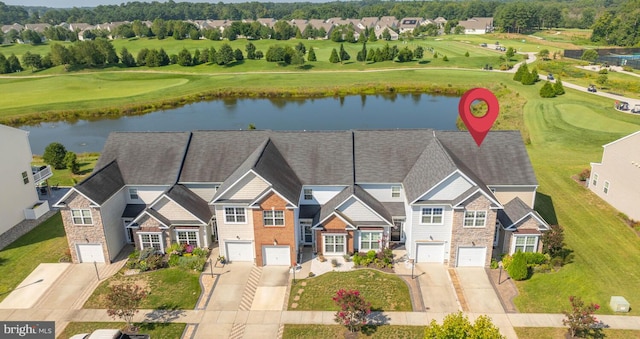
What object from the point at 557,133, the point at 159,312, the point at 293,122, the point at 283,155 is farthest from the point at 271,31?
the point at 159,312

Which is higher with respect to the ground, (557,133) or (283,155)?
(283,155)

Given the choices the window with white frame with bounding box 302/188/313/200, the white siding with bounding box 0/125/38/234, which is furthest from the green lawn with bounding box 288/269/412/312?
the white siding with bounding box 0/125/38/234

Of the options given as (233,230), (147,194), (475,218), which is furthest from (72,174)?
(475,218)

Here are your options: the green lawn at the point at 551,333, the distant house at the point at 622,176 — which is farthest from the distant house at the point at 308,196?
the distant house at the point at 622,176

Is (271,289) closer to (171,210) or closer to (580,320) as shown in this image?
(171,210)

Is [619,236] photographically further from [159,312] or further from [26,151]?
[26,151]
